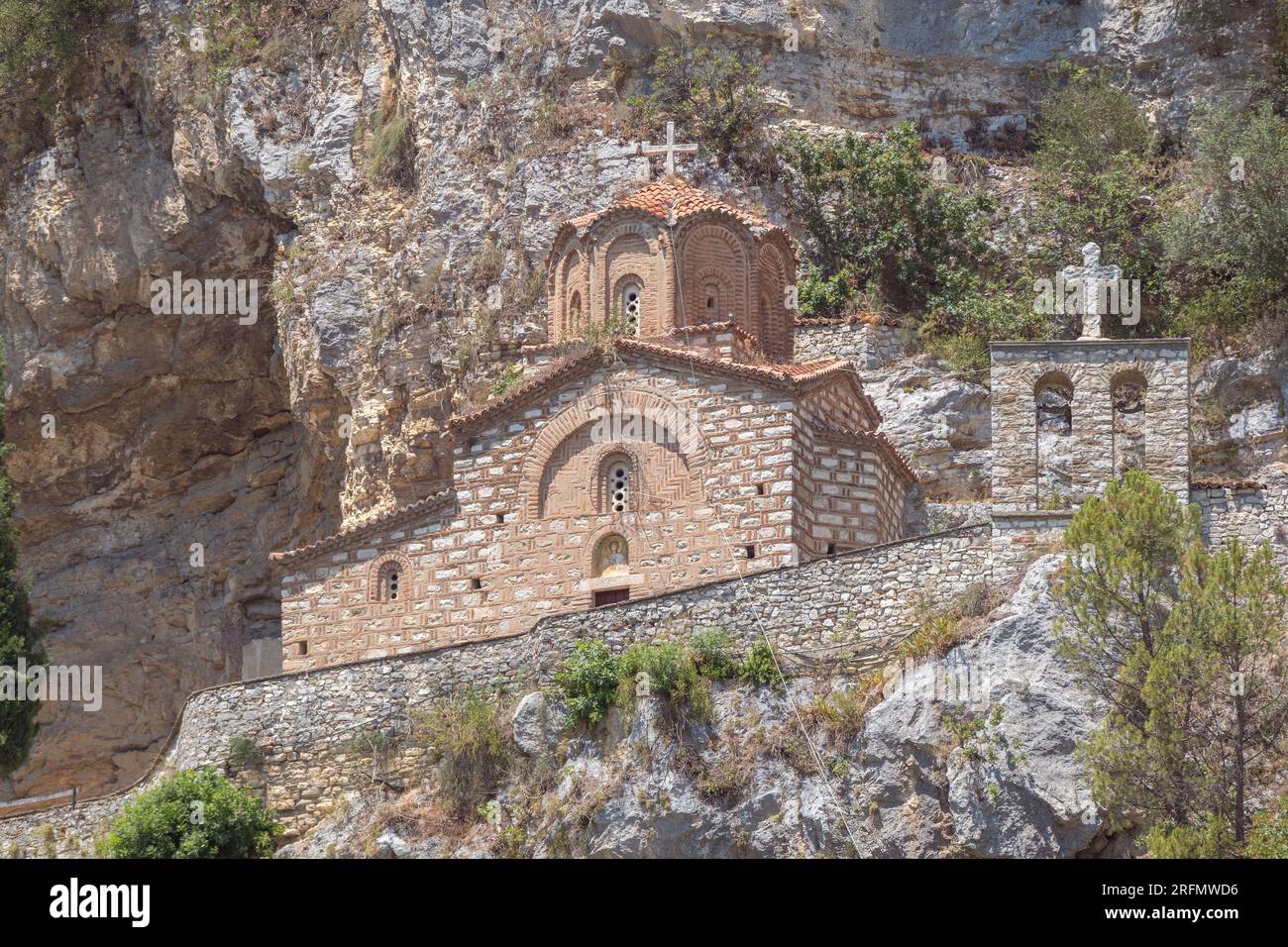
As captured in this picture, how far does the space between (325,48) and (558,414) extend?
49.5 feet

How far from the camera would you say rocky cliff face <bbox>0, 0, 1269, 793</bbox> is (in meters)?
45.2

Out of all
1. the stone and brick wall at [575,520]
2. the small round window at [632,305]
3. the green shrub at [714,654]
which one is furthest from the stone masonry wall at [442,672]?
the small round window at [632,305]

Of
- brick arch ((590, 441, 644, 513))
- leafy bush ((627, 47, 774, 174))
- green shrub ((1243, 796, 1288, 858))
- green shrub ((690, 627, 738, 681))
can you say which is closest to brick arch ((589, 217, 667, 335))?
brick arch ((590, 441, 644, 513))

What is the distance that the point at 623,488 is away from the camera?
120 ft

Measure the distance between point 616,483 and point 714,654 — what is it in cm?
558

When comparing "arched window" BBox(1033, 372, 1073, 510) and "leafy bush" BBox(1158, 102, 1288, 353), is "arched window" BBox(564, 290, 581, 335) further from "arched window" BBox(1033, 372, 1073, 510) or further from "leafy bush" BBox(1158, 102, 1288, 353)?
"leafy bush" BBox(1158, 102, 1288, 353)

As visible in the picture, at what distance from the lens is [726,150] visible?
152 feet

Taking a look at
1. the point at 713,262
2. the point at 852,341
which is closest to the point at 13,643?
the point at 713,262

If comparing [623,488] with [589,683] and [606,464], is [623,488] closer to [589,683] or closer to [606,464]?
[606,464]

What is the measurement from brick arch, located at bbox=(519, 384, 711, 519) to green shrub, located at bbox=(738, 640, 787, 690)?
5867mm

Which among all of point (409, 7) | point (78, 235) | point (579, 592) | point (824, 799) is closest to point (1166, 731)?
point (824, 799)

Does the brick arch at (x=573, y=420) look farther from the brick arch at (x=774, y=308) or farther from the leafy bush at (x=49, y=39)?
the leafy bush at (x=49, y=39)

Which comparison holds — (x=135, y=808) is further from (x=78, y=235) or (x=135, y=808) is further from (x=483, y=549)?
(x=78, y=235)

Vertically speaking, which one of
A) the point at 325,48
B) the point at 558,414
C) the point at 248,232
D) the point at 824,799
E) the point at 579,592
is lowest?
the point at 824,799
